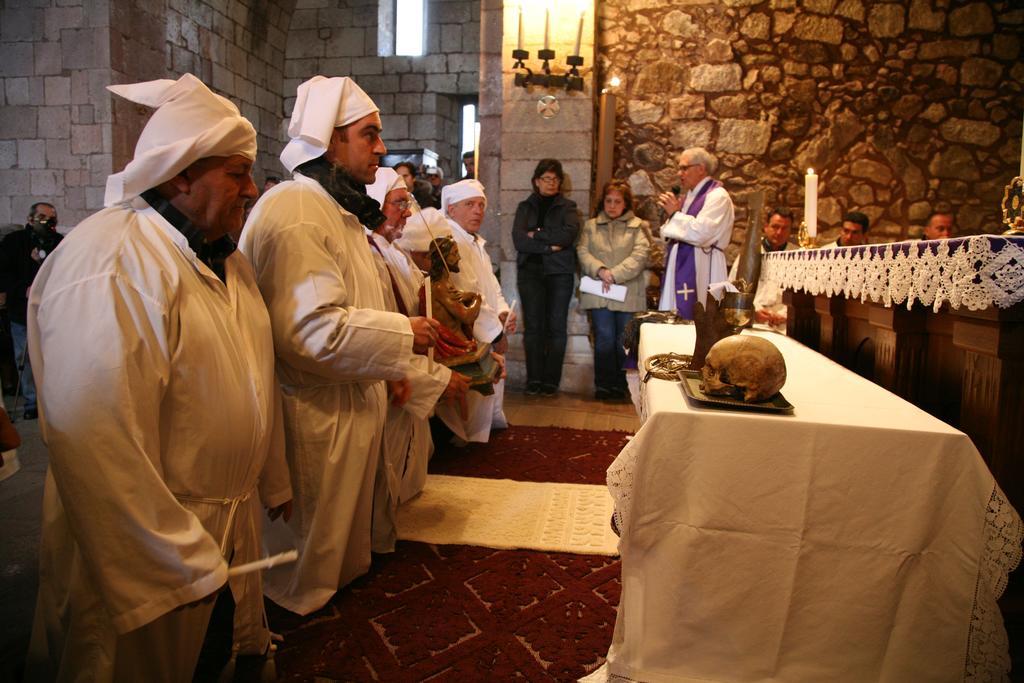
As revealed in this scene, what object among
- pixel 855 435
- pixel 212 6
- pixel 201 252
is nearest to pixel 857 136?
pixel 855 435

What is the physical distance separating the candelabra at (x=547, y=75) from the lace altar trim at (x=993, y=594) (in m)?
5.14

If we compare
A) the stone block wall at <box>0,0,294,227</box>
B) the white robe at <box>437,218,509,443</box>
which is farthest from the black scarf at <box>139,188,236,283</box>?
the stone block wall at <box>0,0,294,227</box>

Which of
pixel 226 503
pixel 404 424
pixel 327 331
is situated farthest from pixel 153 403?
pixel 404 424

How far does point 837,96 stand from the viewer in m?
6.46

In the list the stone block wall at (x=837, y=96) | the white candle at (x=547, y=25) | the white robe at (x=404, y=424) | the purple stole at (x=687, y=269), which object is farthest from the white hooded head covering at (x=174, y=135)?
the stone block wall at (x=837, y=96)

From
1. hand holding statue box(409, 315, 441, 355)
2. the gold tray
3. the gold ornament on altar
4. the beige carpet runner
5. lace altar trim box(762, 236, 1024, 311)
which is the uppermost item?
the gold ornament on altar

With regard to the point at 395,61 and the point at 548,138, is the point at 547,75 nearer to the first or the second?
the point at 548,138

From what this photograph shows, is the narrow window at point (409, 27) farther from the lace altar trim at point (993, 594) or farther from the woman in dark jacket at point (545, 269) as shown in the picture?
the lace altar trim at point (993, 594)

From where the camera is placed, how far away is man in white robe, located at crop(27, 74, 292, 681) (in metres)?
1.45

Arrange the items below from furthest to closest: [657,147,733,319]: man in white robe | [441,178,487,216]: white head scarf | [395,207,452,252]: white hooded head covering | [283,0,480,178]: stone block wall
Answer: [283,0,480,178]: stone block wall
[657,147,733,319]: man in white robe
[441,178,487,216]: white head scarf
[395,207,452,252]: white hooded head covering

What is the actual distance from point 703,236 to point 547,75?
77.1 inches

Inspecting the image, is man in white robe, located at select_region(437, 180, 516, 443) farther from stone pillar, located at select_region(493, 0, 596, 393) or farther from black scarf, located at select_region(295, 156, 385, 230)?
black scarf, located at select_region(295, 156, 385, 230)

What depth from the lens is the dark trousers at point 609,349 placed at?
6.15 meters

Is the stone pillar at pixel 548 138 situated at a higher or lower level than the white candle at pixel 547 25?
lower
